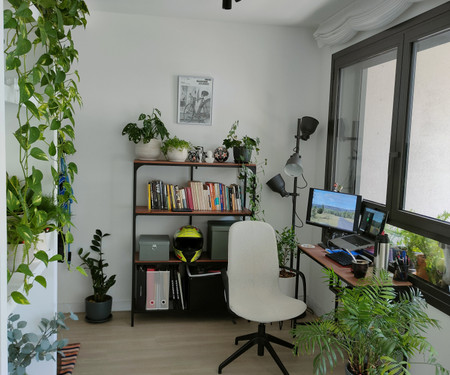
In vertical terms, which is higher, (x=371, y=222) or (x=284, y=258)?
(x=371, y=222)

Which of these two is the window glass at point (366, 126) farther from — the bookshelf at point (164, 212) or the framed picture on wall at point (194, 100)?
the framed picture on wall at point (194, 100)

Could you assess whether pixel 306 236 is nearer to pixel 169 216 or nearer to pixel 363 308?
pixel 169 216

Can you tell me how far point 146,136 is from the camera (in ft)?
12.6

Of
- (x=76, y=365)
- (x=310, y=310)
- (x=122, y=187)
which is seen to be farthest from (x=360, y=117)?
(x=76, y=365)

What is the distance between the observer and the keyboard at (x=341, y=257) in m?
3.12

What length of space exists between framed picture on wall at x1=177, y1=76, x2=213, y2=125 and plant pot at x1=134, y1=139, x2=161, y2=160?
16.1 inches

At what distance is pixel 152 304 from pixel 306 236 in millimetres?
1704

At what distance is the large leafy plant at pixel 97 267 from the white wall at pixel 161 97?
0.09 metres

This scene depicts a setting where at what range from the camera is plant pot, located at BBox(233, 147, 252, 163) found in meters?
3.99

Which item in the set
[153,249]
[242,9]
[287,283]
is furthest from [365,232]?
[242,9]

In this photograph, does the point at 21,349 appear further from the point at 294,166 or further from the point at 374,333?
the point at 294,166

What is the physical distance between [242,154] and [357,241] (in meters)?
1.29

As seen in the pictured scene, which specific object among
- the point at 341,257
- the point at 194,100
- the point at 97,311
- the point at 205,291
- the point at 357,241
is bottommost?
the point at 97,311

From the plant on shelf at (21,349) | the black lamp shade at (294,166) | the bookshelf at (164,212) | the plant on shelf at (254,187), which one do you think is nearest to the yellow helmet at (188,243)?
the bookshelf at (164,212)
